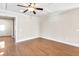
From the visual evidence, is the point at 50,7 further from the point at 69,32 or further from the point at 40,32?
the point at 69,32

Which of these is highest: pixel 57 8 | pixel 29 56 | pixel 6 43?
pixel 57 8

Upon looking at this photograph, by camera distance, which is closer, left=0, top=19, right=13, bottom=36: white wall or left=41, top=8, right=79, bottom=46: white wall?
left=0, top=19, right=13, bottom=36: white wall

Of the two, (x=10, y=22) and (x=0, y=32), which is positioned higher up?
(x=10, y=22)

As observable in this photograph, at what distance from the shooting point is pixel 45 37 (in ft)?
7.34

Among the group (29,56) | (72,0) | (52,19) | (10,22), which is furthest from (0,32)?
(72,0)

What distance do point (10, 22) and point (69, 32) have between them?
1643 mm

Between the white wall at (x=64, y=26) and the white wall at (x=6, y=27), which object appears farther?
the white wall at (x=64, y=26)

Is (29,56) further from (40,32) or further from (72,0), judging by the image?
(72,0)

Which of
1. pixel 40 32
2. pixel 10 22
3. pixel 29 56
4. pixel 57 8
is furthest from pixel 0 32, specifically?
pixel 57 8

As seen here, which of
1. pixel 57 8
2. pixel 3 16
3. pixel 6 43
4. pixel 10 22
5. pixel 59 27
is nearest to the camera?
pixel 3 16

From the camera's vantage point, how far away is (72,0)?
1.84m

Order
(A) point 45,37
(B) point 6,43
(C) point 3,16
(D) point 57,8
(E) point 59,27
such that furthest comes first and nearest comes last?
(E) point 59,27
(A) point 45,37
(D) point 57,8
(B) point 6,43
(C) point 3,16

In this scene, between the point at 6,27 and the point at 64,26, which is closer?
the point at 6,27

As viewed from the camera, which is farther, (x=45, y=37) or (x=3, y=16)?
(x=45, y=37)
